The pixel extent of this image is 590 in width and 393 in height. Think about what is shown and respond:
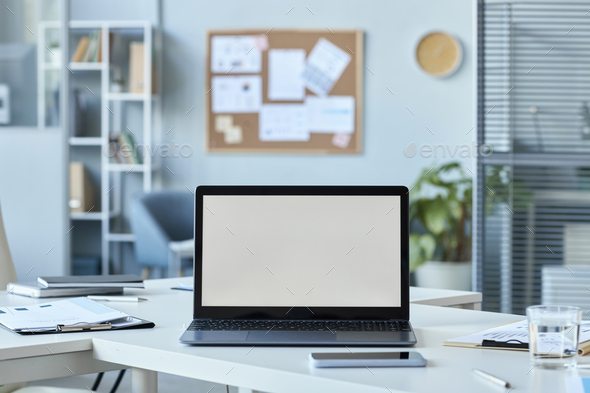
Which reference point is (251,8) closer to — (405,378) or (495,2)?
(495,2)

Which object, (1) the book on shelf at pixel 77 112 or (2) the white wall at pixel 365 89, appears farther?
(1) the book on shelf at pixel 77 112

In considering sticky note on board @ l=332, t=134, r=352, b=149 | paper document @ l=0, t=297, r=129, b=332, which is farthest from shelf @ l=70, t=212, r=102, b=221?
paper document @ l=0, t=297, r=129, b=332

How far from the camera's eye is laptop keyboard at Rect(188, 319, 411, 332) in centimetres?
105

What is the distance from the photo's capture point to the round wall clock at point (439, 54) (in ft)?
13.6

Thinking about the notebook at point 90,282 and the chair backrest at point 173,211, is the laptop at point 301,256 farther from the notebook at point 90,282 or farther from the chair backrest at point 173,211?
the chair backrest at point 173,211

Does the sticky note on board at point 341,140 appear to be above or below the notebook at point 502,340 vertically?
above

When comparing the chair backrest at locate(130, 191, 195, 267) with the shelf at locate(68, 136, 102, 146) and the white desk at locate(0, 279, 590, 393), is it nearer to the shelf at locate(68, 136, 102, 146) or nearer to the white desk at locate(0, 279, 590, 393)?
the shelf at locate(68, 136, 102, 146)

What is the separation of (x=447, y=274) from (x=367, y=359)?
118 inches

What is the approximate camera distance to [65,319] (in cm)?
112

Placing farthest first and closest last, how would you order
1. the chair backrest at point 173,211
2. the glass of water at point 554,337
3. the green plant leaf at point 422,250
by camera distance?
1. the chair backrest at point 173,211
2. the green plant leaf at point 422,250
3. the glass of water at point 554,337

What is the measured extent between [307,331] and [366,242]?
0.63 feet

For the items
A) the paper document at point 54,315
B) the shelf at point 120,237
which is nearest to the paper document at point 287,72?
the shelf at point 120,237

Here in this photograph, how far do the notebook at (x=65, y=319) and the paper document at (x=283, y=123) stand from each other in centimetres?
314

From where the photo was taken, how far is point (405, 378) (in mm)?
805
